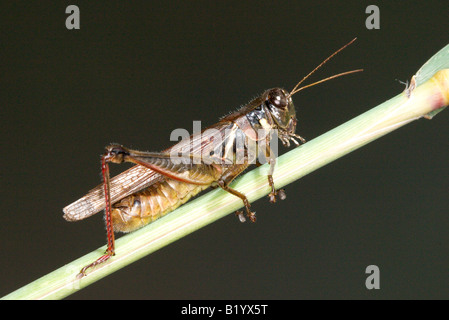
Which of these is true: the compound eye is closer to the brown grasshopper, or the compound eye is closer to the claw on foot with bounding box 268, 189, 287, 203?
the brown grasshopper

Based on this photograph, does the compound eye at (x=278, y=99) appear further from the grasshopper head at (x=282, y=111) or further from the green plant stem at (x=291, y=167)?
the green plant stem at (x=291, y=167)

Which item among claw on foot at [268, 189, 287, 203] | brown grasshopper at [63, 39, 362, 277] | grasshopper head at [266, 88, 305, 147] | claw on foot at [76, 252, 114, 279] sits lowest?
claw on foot at [76, 252, 114, 279]

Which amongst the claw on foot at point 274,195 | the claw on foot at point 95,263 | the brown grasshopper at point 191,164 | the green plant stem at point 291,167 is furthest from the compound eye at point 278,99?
the claw on foot at point 95,263

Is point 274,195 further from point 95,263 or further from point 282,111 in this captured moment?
point 95,263

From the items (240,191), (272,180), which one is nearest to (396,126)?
(272,180)

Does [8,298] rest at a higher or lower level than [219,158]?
lower

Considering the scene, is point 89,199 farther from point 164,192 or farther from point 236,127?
point 236,127

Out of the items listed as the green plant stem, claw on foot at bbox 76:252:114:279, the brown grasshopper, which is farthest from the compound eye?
claw on foot at bbox 76:252:114:279
